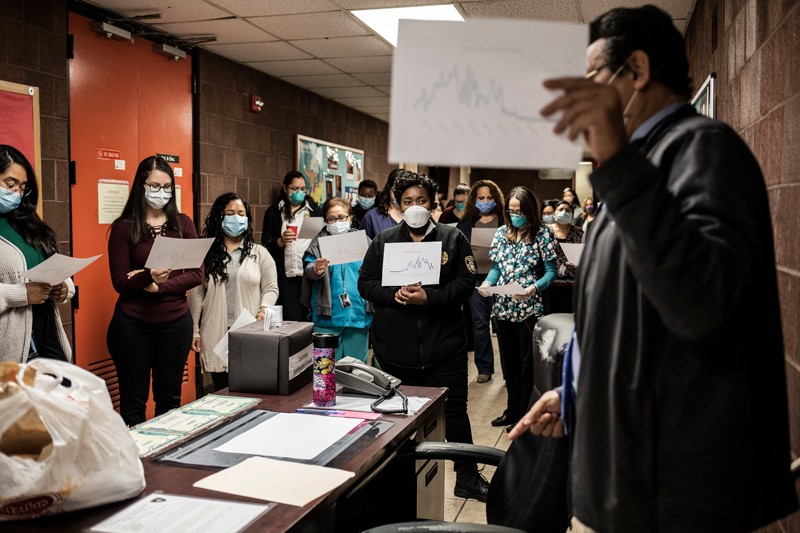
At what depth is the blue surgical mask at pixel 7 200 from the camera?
2662 mm

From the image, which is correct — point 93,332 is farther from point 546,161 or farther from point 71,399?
point 546,161

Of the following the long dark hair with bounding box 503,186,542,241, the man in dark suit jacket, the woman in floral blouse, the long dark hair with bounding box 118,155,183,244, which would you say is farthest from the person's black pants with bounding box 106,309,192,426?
the man in dark suit jacket

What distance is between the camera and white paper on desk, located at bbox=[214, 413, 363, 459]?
5.04 ft

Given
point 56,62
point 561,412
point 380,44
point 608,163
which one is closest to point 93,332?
point 56,62

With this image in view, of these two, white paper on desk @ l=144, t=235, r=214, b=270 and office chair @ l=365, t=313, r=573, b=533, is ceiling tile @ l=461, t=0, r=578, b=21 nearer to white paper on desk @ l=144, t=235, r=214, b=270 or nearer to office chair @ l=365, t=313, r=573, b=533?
white paper on desk @ l=144, t=235, r=214, b=270

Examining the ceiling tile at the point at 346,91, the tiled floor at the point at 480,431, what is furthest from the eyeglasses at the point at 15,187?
the ceiling tile at the point at 346,91

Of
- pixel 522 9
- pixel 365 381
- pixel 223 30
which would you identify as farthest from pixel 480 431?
pixel 223 30

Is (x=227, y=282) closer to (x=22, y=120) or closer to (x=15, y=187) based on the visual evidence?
(x=15, y=187)

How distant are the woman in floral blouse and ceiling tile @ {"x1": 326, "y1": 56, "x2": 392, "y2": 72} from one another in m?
2.04

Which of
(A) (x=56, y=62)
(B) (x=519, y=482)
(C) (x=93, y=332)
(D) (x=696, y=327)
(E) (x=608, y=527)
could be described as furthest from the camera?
(C) (x=93, y=332)

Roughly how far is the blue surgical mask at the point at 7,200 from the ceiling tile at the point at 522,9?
2.66m

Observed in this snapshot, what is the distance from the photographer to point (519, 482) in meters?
1.47

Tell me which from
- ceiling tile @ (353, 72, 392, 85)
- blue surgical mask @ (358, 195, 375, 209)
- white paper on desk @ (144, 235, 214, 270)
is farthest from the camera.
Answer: blue surgical mask @ (358, 195, 375, 209)

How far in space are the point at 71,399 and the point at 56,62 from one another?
3.27 meters
